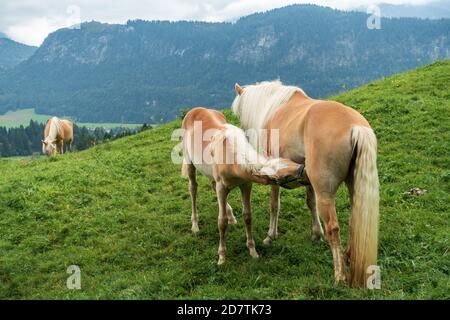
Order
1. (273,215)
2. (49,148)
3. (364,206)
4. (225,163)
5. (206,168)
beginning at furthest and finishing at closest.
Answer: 1. (49,148)
2. (206,168)
3. (273,215)
4. (225,163)
5. (364,206)

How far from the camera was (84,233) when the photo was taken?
8.95 metres

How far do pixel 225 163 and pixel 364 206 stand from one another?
2168 mm

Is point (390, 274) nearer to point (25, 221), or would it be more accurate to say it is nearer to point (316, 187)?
point (316, 187)

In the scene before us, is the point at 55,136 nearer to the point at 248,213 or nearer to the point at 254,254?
the point at 248,213

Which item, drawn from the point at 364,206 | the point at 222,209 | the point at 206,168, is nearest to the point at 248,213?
the point at 222,209

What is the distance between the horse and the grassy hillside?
711 millimetres

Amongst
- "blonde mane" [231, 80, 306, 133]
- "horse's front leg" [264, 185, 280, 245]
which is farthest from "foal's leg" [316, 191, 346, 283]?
"blonde mane" [231, 80, 306, 133]

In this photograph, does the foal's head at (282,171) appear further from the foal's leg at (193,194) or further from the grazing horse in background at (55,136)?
the grazing horse in background at (55,136)

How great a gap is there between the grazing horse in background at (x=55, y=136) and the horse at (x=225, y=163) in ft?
46.8

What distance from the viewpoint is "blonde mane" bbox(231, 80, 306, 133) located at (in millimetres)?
7512

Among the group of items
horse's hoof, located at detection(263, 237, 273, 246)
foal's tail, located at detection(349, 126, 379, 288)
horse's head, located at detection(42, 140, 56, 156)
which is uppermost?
foal's tail, located at detection(349, 126, 379, 288)

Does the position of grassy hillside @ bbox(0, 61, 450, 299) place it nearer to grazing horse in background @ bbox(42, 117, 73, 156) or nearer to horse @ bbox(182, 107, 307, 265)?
horse @ bbox(182, 107, 307, 265)

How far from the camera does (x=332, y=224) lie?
569 cm

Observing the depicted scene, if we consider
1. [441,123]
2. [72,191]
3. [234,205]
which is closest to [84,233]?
[72,191]
